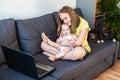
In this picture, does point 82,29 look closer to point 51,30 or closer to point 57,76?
point 51,30

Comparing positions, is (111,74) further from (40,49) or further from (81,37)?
(40,49)

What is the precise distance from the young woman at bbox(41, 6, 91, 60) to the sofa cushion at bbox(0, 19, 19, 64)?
1.15 ft

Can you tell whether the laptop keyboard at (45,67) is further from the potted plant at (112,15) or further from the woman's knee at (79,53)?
the potted plant at (112,15)

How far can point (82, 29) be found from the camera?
2.23m

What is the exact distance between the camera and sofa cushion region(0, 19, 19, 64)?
6.51 feet

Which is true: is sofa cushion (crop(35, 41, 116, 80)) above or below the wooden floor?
above

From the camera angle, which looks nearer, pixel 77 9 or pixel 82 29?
pixel 82 29

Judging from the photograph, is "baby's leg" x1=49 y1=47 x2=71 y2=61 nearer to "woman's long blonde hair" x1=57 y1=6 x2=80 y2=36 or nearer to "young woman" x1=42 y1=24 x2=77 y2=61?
"young woman" x1=42 y1=24 x2=77 y2=61

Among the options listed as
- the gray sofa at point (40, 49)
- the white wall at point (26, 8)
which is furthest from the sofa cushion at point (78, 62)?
the white wall at point (26, 8)

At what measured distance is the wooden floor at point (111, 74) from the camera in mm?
2547

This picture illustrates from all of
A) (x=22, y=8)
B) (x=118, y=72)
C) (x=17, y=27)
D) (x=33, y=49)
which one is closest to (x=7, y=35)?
(x=17, y=27)

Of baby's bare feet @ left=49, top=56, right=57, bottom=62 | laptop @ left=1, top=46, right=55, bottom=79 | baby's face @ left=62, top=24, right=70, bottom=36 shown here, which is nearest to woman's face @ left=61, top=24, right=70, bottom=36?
baby's face @ left=62, top=24, right=70, bottom=36

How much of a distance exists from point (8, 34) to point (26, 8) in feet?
1.83

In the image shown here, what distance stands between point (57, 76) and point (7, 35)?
0.71 meters
